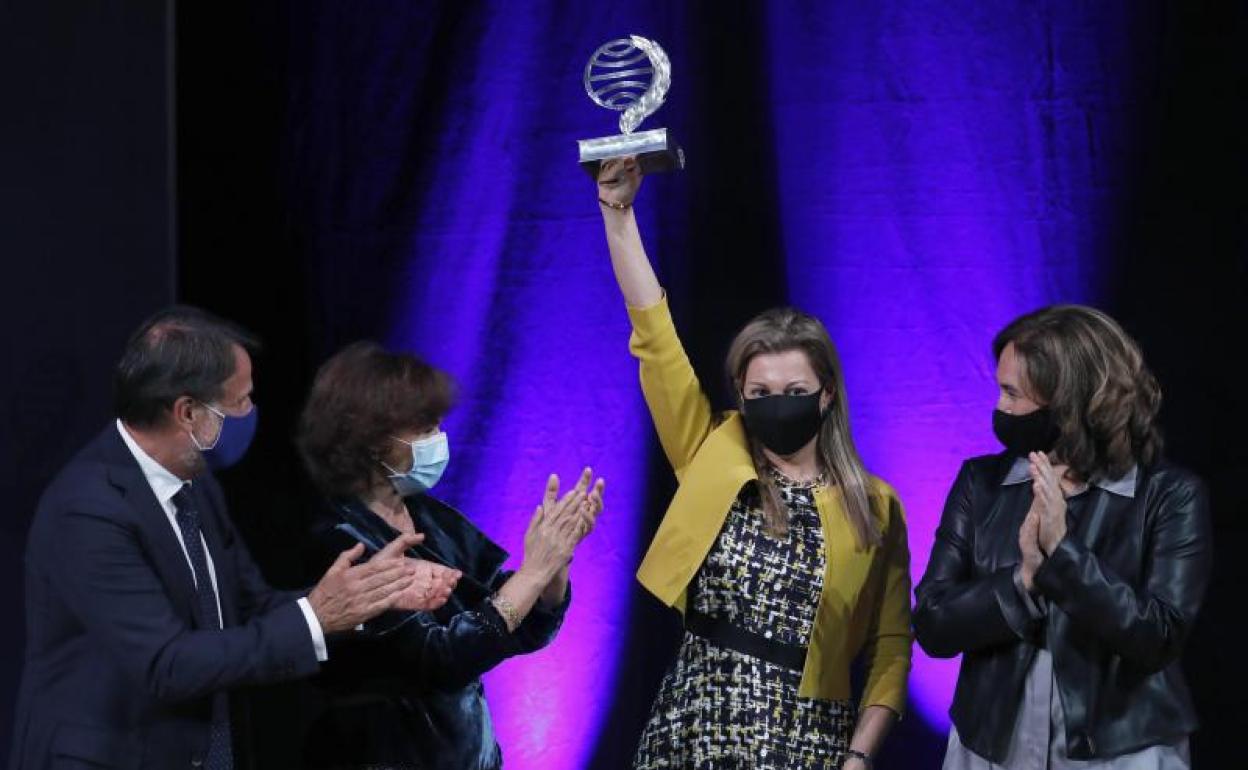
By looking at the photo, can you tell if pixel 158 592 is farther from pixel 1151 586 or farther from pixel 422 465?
pixel 1151 586

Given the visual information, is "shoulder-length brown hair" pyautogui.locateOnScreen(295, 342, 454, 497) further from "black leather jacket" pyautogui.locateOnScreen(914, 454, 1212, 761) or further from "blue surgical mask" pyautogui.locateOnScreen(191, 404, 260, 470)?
"black leather jacket" pyautogui.locateOnScreen(914, 454, 1212, 761)

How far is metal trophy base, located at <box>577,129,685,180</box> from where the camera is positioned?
3281mm

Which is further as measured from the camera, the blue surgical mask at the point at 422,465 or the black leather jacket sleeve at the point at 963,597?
the blue surgical mask at the point at 422,465

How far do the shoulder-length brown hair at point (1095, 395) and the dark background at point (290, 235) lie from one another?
120 cm

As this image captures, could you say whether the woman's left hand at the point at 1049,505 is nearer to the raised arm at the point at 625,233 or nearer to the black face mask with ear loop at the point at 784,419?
the black face mask with ear loop at the point at 784,419

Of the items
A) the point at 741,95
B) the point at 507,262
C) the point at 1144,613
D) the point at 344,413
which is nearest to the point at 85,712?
the point at 344,413

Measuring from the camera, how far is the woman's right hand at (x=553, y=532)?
313cm

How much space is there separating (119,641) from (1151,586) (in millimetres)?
1859

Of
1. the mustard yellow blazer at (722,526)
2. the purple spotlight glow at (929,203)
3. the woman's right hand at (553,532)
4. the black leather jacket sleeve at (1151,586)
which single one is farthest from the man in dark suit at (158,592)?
the purple spotlight glow at (929,203)

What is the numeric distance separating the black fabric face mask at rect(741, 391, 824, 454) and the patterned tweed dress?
0.45 ft

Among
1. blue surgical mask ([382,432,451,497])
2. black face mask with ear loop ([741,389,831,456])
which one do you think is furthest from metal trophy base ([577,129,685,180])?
blue surgical mask ([382,432,451,497])

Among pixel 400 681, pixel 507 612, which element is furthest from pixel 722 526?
pixel 400 681

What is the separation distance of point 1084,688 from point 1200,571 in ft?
1.03

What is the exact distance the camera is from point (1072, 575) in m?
2.77
